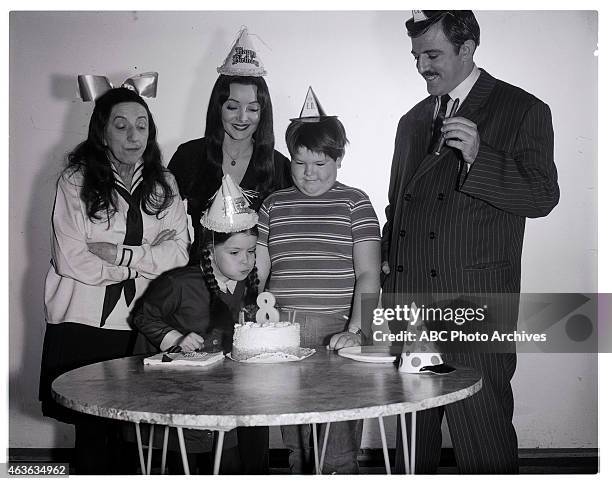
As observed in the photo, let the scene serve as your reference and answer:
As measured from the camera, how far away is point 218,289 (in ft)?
8.90

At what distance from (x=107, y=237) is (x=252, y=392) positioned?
1.17 metres

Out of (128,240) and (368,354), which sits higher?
(128,240)

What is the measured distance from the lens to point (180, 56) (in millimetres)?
2854

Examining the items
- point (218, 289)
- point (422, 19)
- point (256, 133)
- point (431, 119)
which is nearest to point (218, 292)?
point (218, 289)

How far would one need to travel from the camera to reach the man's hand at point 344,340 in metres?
2.51

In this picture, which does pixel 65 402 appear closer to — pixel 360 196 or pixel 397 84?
pixel 360 196

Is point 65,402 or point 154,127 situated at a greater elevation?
point 154,127

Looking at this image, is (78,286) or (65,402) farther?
(78,286)

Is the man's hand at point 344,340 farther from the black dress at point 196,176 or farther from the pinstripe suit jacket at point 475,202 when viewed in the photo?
the black dress at point 196,176

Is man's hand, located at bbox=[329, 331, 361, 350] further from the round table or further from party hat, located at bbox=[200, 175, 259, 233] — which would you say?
party hat, located at bbox=[200, 175, 259, 233]

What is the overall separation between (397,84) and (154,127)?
89 centimetres

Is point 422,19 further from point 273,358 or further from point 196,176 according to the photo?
point 273,358

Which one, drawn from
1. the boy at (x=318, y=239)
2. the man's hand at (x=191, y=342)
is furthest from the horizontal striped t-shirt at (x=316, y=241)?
the man's hand at (x=191, y=342)
